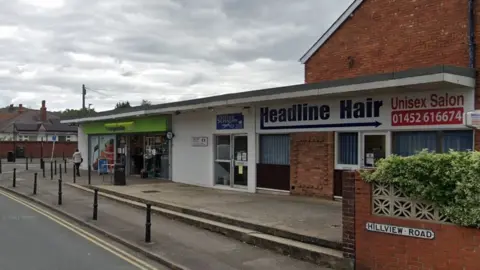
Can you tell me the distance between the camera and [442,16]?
40.8 ft

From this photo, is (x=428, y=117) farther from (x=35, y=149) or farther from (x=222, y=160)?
(x=35, y=149)

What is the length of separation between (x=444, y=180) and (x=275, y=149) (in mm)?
10124

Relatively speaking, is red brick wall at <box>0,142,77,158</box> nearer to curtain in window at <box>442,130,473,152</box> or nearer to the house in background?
the house in background

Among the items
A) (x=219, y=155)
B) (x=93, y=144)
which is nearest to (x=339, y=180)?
(x=219, y=155)

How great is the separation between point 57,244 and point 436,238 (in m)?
7.28

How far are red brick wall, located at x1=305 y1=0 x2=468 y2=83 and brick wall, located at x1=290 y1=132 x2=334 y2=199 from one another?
2.64 meters

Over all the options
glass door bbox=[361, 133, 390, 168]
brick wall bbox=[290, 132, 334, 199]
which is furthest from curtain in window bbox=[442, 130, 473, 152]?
brick wall bbox=[290, 132, 334, 199]

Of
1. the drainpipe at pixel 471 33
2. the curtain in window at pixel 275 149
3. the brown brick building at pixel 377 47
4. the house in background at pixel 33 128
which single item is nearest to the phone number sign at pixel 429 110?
the brown brick building at pixel 377 47

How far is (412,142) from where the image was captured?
1207cm

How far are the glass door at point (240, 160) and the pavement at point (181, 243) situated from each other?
15.2 feet

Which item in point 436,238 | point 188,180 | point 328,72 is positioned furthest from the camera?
point 188,180

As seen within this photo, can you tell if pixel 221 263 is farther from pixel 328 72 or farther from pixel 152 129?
pixel 152 129

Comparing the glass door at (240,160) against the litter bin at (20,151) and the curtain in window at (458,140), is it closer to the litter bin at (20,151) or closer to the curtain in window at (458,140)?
the curtain in window at (458,140)

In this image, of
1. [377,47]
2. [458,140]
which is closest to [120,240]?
[458,140]
